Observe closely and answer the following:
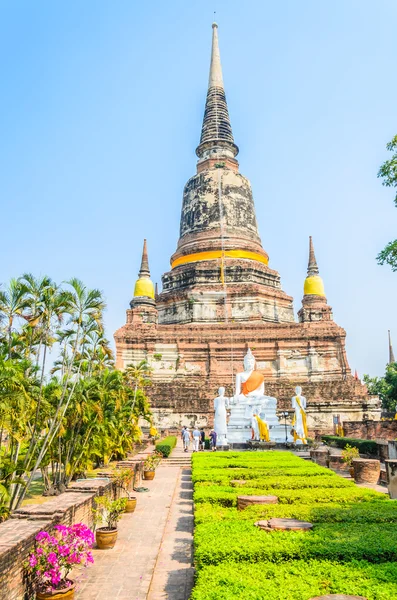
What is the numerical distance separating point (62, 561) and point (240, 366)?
2981 centimetres

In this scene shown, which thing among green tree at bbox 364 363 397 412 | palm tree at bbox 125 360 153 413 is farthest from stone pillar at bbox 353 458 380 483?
green tree at bbox 364 363 397 412

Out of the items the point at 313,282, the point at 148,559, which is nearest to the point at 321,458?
the point at 148,559

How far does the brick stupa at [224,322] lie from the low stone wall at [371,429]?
9.79 ft

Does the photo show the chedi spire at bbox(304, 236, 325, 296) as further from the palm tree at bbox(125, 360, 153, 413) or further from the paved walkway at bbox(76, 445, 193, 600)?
the paved walkway at bbox(76, 445, 193, 600)

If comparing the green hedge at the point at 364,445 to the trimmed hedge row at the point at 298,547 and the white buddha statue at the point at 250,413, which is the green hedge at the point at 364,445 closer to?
the white buddha statue at the point at 250,413

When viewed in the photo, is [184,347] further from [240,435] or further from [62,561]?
[62,561]

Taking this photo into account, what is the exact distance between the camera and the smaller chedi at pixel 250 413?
26.4 metres

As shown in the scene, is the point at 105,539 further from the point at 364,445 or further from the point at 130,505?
the point at 364,445

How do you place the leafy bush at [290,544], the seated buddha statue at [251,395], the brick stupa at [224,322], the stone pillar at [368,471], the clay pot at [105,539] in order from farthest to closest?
the brick stupa at [224,322]
the seated buddha statue at [251,395]
the stone pillar at [368,471]
the clay pot at [105,539]
the leafy bush at [290,544]

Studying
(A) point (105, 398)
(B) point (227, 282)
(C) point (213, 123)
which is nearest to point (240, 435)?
(A) point (105, 398)

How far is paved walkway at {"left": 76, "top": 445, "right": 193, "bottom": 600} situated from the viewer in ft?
24.2

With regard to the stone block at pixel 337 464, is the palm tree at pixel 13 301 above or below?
above

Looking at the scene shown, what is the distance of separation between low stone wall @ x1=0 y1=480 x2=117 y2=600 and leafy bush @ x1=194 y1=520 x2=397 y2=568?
2395mm

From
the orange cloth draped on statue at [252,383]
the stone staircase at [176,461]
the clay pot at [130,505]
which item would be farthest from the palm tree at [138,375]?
the clay pot at [130,505]
